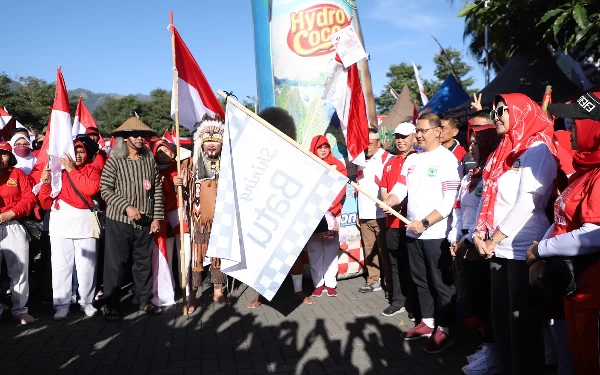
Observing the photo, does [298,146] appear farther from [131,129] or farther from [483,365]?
[131,129]

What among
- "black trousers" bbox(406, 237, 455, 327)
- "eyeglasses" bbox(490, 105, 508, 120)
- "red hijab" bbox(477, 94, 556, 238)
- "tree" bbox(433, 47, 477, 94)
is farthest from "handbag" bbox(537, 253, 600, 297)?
"tree" bbox(433, 47, 477, 94)

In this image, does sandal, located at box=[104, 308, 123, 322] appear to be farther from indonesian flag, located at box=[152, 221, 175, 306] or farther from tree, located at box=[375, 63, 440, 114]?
tree, located at box=[375, 63, 440, 114]

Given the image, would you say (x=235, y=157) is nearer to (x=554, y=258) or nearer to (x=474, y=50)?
(x=554, y=258)

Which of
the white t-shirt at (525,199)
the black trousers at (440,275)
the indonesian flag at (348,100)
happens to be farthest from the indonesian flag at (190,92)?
the white t-shirt at (525,199)

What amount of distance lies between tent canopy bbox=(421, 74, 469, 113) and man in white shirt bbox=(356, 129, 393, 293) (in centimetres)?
827

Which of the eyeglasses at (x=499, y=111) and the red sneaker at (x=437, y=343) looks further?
the red sneaker at (x=437, y=343)

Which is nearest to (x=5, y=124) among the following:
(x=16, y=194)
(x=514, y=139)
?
(x=16, y=194)

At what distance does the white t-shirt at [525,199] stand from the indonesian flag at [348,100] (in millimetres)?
3560

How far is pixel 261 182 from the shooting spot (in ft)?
12.9

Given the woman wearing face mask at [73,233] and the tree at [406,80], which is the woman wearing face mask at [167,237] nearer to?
the woman wearing face mask at [73,233]

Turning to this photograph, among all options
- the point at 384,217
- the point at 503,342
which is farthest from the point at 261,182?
the point at 384,217

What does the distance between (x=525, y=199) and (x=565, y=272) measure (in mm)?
673

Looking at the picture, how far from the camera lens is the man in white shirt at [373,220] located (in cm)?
615

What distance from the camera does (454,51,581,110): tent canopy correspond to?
10945 millimetres
